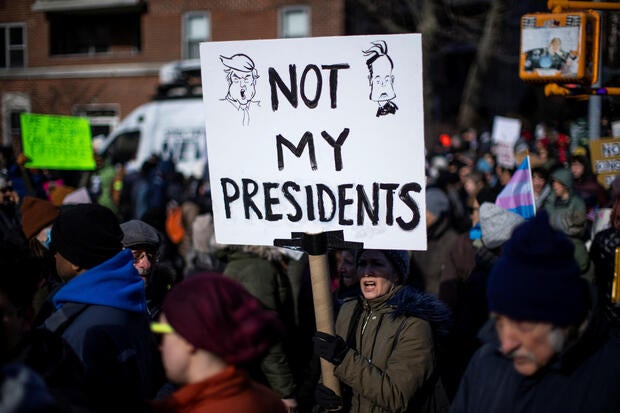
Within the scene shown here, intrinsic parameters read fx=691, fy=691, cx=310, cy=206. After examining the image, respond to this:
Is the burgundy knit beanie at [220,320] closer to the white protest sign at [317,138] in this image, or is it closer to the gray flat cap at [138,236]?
the white protest sign at [317,138]

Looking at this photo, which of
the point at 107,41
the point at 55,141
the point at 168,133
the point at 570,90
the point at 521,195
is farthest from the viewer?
the point at 107,41

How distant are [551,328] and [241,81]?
1768mm

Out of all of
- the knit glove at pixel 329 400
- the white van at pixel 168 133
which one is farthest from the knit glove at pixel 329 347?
the white van at pixel 168 133

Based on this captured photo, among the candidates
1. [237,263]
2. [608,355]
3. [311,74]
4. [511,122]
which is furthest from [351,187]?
[511,122]

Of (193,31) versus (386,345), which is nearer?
(386,345)

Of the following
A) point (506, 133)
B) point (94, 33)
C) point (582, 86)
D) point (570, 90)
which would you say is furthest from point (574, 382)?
point (94, 33)

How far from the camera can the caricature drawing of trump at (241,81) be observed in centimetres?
318

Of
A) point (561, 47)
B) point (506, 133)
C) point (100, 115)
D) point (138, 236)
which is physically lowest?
point (138, 236)

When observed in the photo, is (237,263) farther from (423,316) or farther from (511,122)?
(511,122)

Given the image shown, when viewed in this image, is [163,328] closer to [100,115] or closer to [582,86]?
→ [582,86]

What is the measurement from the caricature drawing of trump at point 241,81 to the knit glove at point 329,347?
1.04 m

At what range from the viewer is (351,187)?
3.05 metres

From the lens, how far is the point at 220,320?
79.3 inches

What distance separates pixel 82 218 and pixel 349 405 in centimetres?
152
